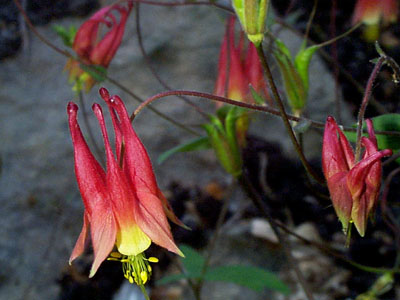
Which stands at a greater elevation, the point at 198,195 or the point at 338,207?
the point at 338,207

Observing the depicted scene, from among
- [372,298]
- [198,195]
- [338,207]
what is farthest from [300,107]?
[198,195]

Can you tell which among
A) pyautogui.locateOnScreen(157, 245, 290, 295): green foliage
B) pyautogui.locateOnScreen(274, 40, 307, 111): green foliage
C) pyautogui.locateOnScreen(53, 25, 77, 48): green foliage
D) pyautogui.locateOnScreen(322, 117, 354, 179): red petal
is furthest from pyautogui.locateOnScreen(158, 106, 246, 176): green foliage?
pyautogui.locateOnScreen(53, 25, 77, 48): green foliage

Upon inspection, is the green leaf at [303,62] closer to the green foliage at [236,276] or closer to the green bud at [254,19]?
the green bud at [254,19]

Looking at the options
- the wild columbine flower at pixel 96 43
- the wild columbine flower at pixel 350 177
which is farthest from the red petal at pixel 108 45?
the wild columbine flower at pixel 350 177

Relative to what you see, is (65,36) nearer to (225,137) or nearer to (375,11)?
(225,137)

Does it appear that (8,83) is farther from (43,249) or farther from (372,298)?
(372,298)

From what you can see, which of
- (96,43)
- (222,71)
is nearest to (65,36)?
(96,43)
